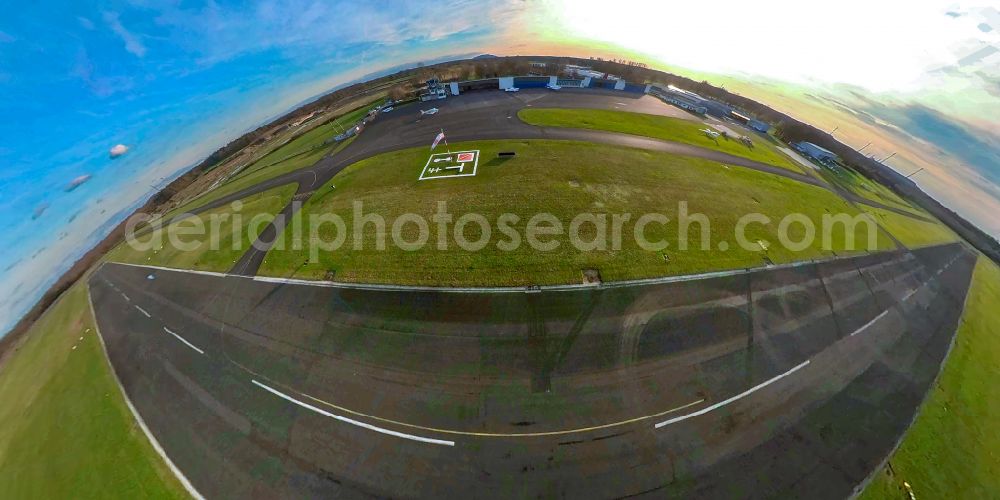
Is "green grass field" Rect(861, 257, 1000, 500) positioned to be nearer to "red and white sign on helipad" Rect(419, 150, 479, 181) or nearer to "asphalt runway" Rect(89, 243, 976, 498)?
"asphalt runway" Rect(89, 243, 976, 498)

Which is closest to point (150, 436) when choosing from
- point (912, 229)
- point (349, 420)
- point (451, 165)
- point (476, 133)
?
point (349, 420)


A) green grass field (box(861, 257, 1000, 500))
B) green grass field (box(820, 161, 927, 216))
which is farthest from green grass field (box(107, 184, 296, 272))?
green grass field (box(820, 161, 927, 216))

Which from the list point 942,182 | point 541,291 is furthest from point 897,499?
point 942,182

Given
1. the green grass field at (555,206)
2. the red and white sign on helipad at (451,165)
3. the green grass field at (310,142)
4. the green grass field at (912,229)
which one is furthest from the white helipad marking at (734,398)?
the green grass field at (310,142)

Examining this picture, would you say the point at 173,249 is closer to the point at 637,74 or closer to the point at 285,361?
the point at 285,361

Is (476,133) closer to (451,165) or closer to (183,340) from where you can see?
(451,165)

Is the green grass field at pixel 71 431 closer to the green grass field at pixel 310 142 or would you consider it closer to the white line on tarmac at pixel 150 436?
the white line on tarmac at pixel 150 436
